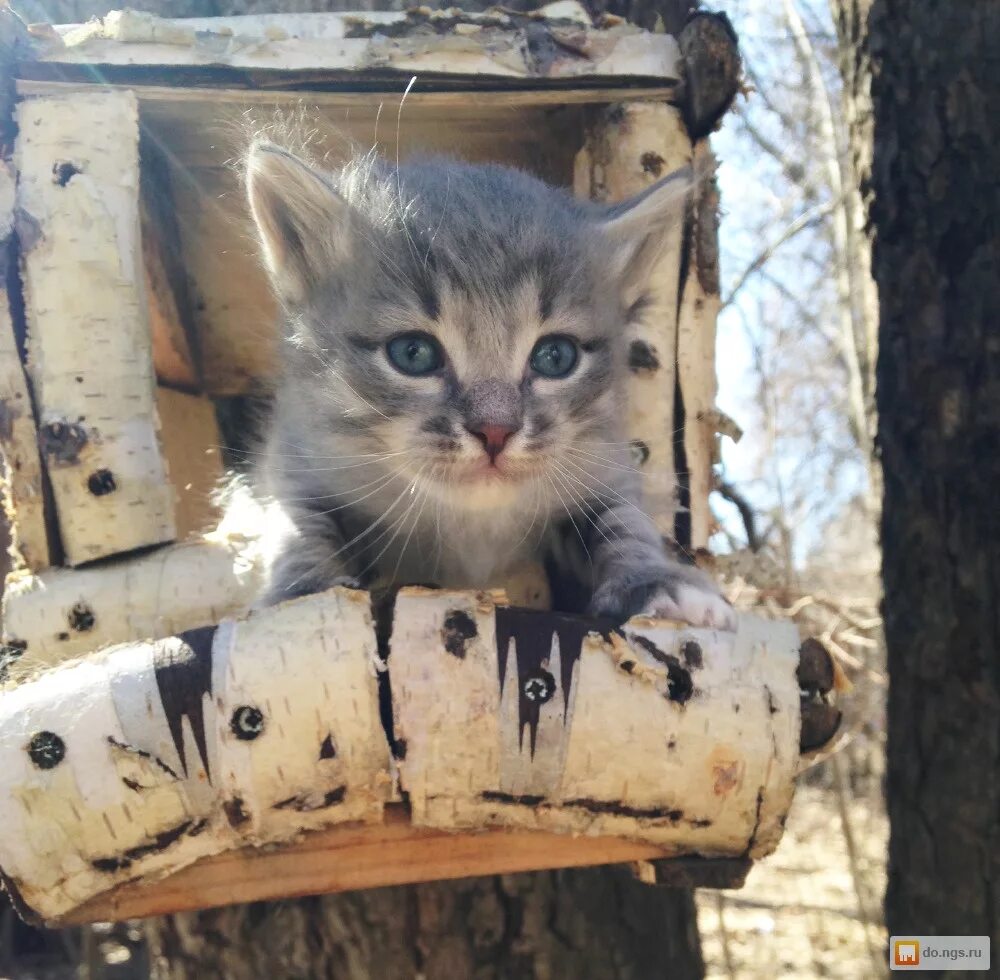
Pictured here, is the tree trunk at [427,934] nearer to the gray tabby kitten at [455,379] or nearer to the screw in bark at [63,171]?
A: the gray tabby kitten at [455,379]

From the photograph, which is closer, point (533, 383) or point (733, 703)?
point (733, 703)

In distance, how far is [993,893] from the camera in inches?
111

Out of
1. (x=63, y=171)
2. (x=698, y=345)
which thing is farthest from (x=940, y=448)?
(x=63, y=171)

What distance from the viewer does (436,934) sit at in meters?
2.38

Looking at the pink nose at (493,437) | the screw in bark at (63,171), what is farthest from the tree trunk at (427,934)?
the screw in bark at (63,171)

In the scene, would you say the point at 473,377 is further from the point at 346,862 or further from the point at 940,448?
the point at 940,448

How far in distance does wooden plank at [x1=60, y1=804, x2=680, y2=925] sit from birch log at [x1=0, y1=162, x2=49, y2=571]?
2.61 feet

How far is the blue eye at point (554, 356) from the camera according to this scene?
73.9 inches

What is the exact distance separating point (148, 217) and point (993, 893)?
120 inches

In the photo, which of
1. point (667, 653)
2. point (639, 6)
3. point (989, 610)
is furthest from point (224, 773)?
point (989, 610)

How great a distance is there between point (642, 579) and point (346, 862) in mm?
728

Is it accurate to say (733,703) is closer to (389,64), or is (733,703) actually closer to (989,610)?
(389,64)

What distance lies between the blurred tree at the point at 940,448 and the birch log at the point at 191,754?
221cm

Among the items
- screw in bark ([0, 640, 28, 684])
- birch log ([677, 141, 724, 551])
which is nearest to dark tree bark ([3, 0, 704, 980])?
birch log ([677, 141, 724, 551])
